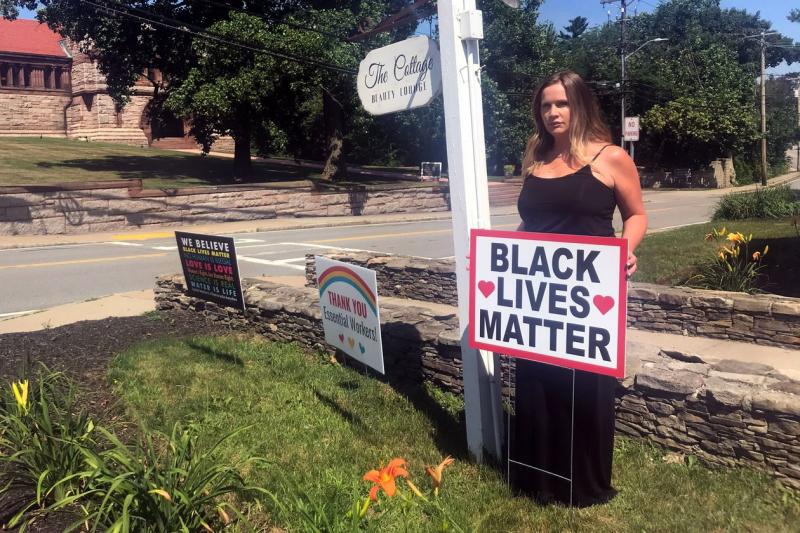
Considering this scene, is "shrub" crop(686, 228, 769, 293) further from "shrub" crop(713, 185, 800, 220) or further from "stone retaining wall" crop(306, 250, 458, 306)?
"shrub" crop(713, 185, 800, 220)

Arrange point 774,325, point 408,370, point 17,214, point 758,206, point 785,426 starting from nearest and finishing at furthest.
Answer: point 785,426, point 408,370, point 774,325, point 758,206, point 17,214

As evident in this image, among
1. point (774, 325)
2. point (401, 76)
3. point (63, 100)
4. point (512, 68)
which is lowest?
point (774, 325)

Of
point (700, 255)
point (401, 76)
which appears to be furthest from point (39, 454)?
point (700, 255)

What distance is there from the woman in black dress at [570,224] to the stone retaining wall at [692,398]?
53 cm

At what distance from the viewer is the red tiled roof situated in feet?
152

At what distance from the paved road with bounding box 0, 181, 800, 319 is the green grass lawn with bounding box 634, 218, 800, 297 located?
4500mm

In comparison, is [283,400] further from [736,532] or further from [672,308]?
[672,308]

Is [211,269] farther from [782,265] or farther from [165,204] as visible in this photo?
[165,204]

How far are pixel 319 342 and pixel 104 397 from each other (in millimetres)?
1753

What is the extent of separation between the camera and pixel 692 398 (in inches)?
145

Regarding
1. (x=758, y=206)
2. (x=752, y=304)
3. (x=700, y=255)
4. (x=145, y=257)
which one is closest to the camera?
(x=752, y=304)

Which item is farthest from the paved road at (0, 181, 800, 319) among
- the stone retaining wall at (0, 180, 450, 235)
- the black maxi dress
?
the black maxi dress

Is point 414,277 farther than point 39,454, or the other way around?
point 414,277

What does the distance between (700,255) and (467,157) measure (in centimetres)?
763
